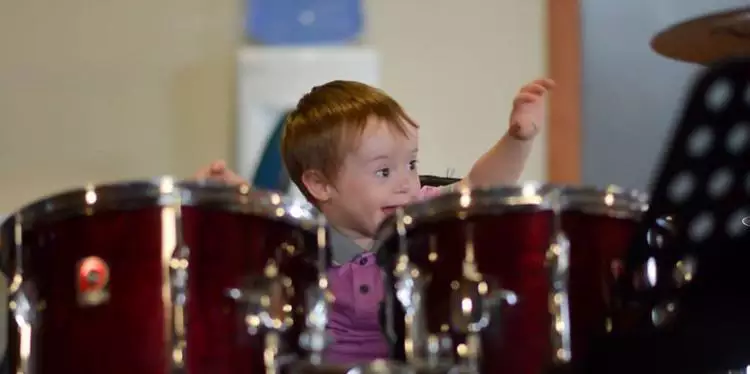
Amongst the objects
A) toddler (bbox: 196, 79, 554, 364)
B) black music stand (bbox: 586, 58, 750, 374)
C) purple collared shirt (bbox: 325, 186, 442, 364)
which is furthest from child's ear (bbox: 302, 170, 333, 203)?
black music stand (bbox: 586, 58, 750, 374)

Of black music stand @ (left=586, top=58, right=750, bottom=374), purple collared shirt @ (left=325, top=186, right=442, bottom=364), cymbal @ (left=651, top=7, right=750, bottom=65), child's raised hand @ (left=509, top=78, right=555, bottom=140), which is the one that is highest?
cymbal @ (left=651, top=7, right=750, bottom=65)

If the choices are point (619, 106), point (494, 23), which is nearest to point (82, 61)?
point (494, 23)

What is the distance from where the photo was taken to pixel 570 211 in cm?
105

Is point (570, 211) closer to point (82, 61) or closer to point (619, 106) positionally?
point (619, 106)

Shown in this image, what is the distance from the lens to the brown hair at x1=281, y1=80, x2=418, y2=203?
1.44 metres

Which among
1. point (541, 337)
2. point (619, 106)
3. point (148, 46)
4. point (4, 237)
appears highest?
point (148, 46)

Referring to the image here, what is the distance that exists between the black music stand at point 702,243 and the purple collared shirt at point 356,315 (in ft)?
1.88

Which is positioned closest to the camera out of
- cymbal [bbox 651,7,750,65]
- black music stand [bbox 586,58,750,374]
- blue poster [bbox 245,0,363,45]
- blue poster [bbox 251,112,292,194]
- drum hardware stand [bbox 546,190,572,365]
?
black music stand [bbox 586,58,750,374]

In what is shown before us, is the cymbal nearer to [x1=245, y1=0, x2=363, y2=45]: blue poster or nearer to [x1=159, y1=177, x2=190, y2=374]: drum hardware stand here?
[x1=245, y1=0, x2=363, y2=45]: blue poster

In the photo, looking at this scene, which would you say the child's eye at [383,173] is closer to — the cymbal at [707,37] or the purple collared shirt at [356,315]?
the purple collared shirt at [356,315]

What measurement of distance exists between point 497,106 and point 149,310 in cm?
135

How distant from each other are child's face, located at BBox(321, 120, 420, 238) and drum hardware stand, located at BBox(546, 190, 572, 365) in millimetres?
392

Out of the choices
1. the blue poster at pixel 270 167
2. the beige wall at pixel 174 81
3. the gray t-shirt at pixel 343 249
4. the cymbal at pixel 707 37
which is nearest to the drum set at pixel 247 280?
the gray t-shirt at pixel 343 249

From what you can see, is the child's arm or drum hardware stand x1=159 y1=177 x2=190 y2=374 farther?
the child's arm
